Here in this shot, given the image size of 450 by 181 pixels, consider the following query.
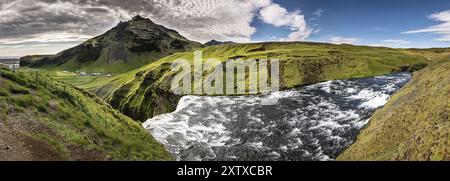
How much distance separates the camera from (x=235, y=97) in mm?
87750

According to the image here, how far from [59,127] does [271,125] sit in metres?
33.9

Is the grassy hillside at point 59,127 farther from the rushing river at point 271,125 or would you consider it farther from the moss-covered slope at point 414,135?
the moss-covered slope at point 414,135

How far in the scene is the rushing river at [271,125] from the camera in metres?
42.7

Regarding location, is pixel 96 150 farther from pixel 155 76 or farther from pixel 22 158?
pixel 155 76

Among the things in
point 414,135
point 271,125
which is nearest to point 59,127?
point 414,135

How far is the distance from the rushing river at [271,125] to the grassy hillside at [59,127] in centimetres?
894

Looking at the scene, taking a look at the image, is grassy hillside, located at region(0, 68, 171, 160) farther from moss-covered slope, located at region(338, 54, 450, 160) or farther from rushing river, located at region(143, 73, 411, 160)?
moss-covered slope, located at region(338, 54, 450, 160)

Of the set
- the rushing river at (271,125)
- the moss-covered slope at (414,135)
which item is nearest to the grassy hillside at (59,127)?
the rushing river at (271,125)

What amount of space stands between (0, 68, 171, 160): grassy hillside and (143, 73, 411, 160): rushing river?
352 inches

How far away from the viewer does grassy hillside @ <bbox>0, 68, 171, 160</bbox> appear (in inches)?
1030

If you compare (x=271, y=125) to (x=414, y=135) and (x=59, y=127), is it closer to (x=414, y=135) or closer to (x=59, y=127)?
(x=414, y=135)

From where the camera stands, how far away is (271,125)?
5534 cm
